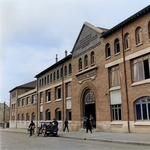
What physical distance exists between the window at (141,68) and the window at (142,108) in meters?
1.96

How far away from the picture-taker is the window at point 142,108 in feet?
60.0

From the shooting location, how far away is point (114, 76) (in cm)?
2225

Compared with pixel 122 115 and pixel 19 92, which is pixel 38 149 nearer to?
pixel 122 115

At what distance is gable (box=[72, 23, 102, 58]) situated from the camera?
25194mm

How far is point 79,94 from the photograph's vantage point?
27984 mm

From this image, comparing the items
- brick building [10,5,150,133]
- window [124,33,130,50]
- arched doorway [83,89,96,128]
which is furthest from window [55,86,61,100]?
window [124,33,130,50]

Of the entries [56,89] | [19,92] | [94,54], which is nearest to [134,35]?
[94,54]

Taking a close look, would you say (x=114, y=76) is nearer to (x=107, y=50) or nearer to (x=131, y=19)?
(x=107, y=50)

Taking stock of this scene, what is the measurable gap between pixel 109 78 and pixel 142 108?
17.5 ft

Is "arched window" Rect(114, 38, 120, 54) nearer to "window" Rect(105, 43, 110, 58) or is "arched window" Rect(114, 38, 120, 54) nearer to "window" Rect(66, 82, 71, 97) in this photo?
"window" Rect(105, 43, 110, 58)

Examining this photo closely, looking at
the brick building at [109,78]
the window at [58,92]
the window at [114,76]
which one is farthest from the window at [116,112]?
the window at [58,92]

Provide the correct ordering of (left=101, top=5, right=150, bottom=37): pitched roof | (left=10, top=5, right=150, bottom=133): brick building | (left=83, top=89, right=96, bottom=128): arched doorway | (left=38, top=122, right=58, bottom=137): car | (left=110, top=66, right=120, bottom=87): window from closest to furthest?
(left=101, top=5, right=150, bottom=37): pitched roof
(left=10, top=5, right=150, bottom=133): brick building
(left=110, top=66, right=120, bottom=87): window
(left=38, top=122, right=58, bottom=137): car
(left=83, top=89, right=96, bottom=128): arched doorway

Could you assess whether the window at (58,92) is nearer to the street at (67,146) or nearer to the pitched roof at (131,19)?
the pitched roof at (131,19)

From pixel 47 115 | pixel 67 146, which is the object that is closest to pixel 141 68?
pixel 67 146
